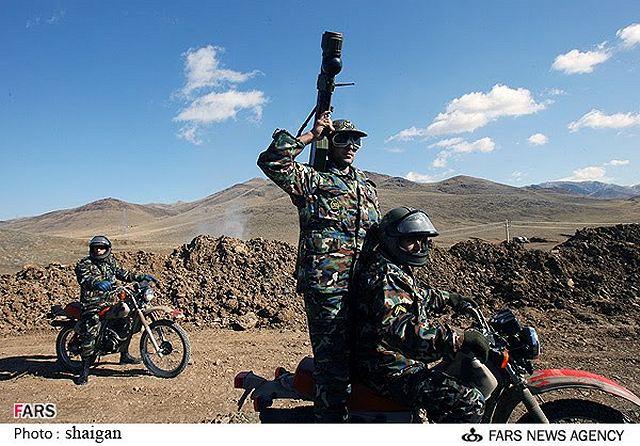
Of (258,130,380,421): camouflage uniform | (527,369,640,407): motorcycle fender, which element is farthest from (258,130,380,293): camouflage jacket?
(527,369,640,407): motorcycle fender

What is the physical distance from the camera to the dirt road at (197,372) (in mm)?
5234

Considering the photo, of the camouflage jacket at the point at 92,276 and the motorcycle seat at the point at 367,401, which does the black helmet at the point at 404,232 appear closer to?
the motorcycle seat at the point at 367,401

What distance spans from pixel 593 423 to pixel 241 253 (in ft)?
33.3

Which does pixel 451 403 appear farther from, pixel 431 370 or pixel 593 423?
pixel 593 423

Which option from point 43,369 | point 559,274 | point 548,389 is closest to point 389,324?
point 548,389

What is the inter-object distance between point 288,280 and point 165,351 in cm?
498

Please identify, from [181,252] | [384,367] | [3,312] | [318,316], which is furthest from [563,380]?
[181,252]

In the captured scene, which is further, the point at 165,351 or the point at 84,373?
the point at 165,351

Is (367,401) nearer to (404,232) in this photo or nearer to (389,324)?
(389,324)

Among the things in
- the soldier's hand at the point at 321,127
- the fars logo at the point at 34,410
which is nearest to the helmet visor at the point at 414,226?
the soldier's hand at the point at 321,127

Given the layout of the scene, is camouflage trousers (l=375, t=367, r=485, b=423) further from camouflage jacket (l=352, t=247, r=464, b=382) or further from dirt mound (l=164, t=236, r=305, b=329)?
dirt mound (l=164, t=236, r=305, b=329)

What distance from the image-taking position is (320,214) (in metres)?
3.66

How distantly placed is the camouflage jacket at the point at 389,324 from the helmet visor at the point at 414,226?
0.65ft
